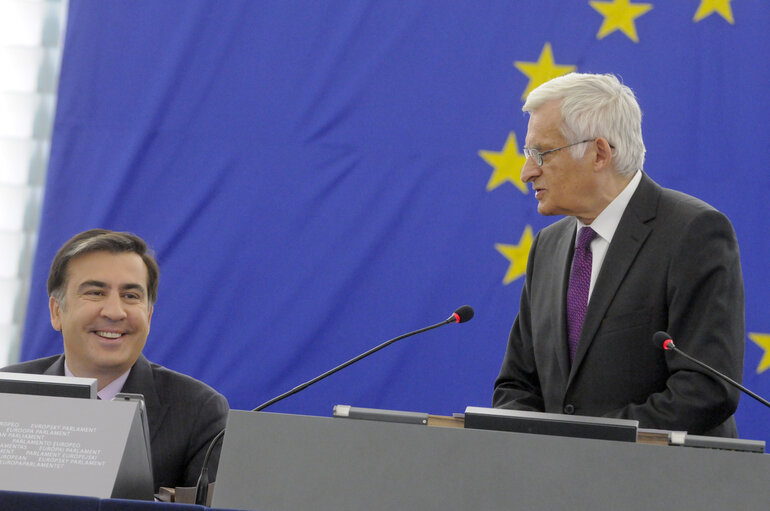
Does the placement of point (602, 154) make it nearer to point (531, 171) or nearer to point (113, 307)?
point (531, 171)

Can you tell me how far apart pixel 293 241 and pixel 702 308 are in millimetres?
1836

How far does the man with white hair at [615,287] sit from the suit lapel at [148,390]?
76 cm

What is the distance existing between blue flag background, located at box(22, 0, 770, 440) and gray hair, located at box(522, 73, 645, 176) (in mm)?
1162

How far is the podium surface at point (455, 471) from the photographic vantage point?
52.1 inches

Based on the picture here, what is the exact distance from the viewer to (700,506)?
1.31 meters

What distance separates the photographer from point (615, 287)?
2277mm

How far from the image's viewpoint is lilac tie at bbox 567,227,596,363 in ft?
7.68

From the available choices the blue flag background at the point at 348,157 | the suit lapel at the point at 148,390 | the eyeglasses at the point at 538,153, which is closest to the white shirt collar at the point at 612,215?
the eyeglasses at the point at 538,153

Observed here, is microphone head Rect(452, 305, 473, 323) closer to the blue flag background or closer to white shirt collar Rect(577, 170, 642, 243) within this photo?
white shirt collar Rect(577, 170, 642, 243)

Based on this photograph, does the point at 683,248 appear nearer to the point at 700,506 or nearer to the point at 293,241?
the point at 700,506

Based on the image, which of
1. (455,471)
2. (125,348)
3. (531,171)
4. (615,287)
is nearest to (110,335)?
(125,348)

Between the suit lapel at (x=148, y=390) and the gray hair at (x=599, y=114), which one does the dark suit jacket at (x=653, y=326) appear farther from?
the suit lapel at (x=148, y=390)

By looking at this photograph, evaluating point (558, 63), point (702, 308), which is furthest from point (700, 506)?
point (558, 63)

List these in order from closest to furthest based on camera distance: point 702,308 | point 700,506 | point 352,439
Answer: point 700,506
point 352,439
point 702,308
